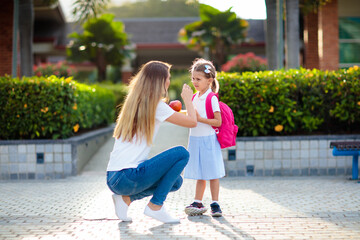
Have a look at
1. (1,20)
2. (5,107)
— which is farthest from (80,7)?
(1,20)

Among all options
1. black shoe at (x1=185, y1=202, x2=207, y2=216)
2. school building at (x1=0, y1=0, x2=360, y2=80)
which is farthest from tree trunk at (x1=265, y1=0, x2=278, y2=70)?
black shoe at (x1=185, y1=202, x2=207, y2=216)

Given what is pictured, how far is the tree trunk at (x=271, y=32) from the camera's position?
478 inches

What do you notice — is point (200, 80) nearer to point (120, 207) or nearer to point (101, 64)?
point (120, 207)

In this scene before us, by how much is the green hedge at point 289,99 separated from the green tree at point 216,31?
14095mm

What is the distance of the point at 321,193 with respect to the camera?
5.46 meters

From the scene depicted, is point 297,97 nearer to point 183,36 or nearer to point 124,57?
point 183,36

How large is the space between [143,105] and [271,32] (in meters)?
9.22

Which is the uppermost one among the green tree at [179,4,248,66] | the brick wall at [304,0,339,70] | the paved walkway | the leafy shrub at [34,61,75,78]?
the green tree at [179,4,248,66]

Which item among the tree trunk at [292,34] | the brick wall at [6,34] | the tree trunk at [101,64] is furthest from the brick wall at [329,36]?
the tree trunk at [101,64]

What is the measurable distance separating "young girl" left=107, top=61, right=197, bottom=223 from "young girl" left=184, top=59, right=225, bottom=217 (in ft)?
1.28

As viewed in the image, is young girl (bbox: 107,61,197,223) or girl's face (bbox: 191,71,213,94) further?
girl's face (bbox: 191,71,213,94)

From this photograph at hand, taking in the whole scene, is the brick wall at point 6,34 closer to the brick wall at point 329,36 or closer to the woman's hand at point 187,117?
the brick wall at point 329,36

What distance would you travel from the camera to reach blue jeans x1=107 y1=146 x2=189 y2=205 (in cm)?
393

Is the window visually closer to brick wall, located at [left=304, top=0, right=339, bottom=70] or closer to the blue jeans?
brick wall, located at [left=304, top=0, right=339, bottom=70]
